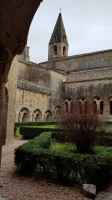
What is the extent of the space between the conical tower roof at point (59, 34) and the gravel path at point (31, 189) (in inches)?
1175

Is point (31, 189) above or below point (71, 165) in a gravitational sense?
below

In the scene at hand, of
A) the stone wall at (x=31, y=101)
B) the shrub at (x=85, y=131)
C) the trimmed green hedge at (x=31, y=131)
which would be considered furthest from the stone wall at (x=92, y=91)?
the shrub at (x=85, y=131)

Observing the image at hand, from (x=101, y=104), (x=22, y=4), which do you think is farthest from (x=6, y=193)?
(x=101, y=104)

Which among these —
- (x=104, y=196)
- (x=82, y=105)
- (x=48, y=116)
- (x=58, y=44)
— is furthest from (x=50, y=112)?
(x=104, y=196)

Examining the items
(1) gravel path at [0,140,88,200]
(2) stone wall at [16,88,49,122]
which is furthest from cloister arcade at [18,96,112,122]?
(1) gravel path at [0,140,88,200]

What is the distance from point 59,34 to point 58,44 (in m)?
2.11

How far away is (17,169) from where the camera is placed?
16.8ft

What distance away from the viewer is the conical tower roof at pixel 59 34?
105 ft

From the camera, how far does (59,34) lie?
32500mm

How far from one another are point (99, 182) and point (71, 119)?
3.35 meters

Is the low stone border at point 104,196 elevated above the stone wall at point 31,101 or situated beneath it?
situated beneath

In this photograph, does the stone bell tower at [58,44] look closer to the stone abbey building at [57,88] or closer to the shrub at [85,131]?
the stone abbey building at [57,88]

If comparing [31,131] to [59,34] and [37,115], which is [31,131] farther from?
[59,34]

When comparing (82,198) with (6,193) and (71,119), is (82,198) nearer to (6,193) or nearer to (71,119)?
(6,193)
